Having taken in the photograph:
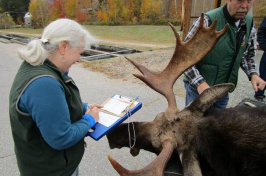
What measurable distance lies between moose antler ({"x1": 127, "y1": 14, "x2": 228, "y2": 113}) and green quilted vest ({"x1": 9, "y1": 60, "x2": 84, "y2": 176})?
89 cm

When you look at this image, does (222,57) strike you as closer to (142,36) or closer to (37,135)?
(37,135)

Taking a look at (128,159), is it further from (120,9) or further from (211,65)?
(120,9)

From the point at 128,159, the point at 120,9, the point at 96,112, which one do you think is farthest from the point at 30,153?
the point at 120,9

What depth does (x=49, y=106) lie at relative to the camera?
1462 millimetres

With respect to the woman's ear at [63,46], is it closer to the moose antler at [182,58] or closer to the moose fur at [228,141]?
the moose antler at [182,58]

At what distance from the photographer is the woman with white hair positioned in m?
1.47

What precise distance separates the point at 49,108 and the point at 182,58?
63.8 inches

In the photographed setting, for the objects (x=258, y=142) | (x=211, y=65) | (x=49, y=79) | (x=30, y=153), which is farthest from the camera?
(x=211, y=65)

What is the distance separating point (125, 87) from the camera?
6.70 m

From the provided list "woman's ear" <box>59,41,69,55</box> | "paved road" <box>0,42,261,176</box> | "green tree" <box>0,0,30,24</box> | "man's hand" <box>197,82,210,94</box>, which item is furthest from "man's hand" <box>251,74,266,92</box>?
"green tree" <box>0,0,30,24</box>

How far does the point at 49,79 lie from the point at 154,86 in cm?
124

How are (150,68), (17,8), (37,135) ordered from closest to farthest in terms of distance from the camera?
(37,135), (150,68), (17,8)

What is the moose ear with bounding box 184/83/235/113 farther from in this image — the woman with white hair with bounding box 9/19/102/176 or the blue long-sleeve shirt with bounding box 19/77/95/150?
the blue long-sleeve shirt with bounding box 19/77/95/150

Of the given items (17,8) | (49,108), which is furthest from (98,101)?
(17,8)
